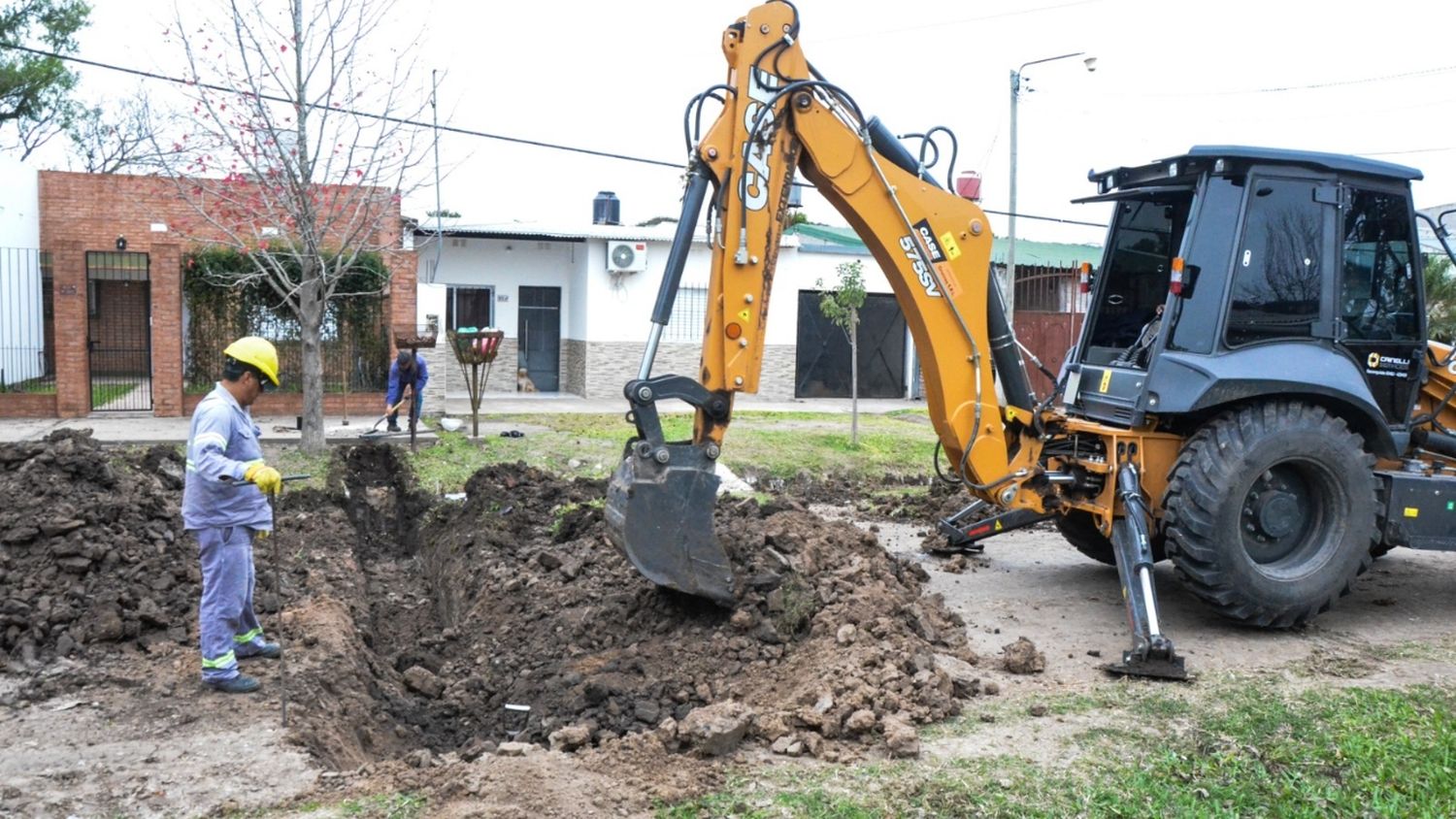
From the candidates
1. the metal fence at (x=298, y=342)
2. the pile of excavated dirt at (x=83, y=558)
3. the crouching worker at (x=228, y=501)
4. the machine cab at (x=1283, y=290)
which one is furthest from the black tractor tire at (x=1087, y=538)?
the metal fence at (x=298, y=342)

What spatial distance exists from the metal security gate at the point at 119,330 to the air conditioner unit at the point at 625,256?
851 centimetres

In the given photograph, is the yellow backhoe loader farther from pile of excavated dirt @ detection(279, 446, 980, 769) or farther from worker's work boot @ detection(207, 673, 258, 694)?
worker's work boot @ detection(207, 673, 258, 694)

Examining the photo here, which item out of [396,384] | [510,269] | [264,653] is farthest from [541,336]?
[264,653]

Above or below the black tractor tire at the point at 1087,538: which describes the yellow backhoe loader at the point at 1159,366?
above

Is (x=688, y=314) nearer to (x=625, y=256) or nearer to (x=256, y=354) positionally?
(x=625, y=256)

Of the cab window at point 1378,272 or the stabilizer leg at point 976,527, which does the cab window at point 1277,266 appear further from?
the stabilizer leg at point 976,527

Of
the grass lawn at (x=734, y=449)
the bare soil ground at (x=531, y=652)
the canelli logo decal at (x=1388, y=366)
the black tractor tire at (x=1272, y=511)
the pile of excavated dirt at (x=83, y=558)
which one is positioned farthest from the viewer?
the grass lawn at (x=734, y=449)

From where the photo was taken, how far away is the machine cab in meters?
6.96

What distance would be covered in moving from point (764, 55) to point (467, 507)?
236 inches

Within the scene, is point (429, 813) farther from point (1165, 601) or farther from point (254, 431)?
point (1165, 601)

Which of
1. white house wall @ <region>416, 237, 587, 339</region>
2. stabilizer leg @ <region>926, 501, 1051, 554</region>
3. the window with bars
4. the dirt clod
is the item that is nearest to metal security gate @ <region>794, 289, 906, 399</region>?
the window with bars

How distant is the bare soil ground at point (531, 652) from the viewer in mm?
4805

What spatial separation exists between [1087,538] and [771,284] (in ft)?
11.7

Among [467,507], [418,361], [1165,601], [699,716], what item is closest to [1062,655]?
[1165,601]
